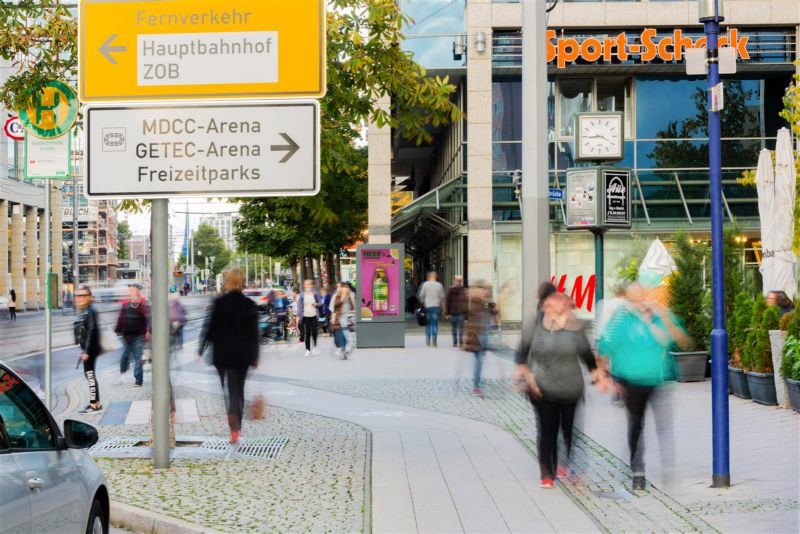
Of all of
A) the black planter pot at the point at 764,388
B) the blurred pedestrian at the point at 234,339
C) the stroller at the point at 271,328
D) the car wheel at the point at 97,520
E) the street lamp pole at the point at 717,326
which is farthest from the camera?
the stroller at the point at 271,328

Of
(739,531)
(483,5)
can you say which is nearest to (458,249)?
(483,5)

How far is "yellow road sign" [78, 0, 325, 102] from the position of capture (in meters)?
8.87

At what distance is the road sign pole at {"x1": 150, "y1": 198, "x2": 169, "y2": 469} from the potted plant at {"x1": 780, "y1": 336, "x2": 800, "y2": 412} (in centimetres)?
728

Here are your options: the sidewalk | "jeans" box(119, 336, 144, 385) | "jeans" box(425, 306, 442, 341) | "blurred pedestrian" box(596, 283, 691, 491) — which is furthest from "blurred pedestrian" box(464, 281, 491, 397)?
"jeans" box(425, 306, 442, 341)

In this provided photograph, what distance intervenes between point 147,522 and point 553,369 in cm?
336

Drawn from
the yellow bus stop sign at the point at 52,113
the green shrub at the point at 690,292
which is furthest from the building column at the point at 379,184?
the yellow bus stop sign at the point at 52,113

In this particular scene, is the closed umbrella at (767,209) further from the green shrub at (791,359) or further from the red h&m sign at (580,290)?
the red h&m sign at (580,290)

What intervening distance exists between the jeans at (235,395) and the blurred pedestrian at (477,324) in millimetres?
5797

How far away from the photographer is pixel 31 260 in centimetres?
7581

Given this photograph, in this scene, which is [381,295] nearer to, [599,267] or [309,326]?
[309,326]

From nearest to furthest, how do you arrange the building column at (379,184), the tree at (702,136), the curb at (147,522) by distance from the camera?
the curb at (147,522), the building column at (379,184), the tree at (702,136)

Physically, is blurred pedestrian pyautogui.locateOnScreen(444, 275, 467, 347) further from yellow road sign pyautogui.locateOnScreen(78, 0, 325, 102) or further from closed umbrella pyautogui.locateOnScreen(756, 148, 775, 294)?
yellow road sign pyautogui.locateOnScreen(78, 0, 325, 102)

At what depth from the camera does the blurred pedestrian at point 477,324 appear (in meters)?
15.9

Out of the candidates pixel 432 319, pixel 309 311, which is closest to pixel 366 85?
pixel 309 311
